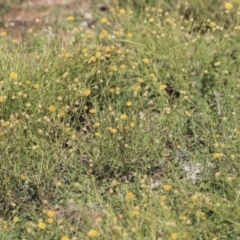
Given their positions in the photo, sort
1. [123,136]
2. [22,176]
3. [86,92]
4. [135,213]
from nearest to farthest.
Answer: [135,213]
[22,176]
[123,136]
[86,92]

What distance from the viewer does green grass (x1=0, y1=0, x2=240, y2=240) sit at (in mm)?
3572

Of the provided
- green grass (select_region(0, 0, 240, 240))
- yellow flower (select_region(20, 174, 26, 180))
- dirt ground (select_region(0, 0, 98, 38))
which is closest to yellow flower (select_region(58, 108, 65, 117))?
green grass (select_region(0, 0, 240, 240))

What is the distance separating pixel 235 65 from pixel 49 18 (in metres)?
1.82

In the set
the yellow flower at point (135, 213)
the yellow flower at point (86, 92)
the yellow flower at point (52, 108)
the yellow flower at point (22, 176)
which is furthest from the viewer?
the yellow flower at point (86, 92)

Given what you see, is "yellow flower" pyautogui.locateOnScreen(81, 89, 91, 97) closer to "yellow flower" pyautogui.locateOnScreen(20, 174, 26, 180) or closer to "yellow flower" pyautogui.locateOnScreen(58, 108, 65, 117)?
"yellow flower" pyautogui.locateOnScreen(58, 108, 65, 117)

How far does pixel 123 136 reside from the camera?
4023mm

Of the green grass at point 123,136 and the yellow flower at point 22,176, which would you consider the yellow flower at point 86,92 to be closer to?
the green grass at point 123,136

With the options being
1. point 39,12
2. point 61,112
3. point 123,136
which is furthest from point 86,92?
point 39,12

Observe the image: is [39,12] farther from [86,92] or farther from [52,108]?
[52,108]

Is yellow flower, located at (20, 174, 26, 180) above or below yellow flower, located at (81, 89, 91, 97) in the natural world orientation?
below

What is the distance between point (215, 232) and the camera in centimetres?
352

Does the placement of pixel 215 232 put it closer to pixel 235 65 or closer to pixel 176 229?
pixel 176 229

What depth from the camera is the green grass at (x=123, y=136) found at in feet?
11.7

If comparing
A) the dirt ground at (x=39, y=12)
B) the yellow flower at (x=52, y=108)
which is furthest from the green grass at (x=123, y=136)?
the dirt ground at (x=39, y=12)
